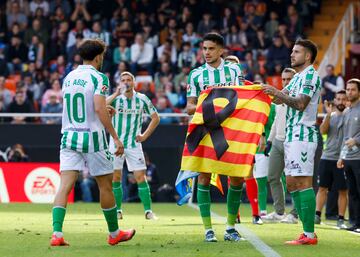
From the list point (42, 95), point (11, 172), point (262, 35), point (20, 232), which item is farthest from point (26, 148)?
point (20, 232)

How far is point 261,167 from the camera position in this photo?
17.8 m

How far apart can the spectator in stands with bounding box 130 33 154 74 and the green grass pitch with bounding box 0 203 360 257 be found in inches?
371

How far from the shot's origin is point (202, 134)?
41.2ft

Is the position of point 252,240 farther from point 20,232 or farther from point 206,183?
point 20,232

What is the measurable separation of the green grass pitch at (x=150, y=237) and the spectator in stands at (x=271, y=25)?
434 inches

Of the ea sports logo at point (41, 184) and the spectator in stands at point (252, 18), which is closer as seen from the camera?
the ea sports logo at point (41, 184)

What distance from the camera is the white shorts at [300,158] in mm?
12297

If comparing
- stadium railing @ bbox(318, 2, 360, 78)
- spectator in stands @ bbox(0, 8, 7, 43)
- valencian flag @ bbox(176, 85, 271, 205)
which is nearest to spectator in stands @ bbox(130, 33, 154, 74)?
spectator in stands @ bbox(0, 8, 7, 43)

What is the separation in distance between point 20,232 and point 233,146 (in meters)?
3.00

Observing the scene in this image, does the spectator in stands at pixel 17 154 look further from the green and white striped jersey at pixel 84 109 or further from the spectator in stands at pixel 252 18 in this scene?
the green and white striped jersey at pixel 84 109

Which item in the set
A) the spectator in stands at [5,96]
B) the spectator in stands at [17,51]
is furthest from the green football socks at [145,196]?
the spectator in stands at [17,51]

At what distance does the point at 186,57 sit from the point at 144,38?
1.61 meters

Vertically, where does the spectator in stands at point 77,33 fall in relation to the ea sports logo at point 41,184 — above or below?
above

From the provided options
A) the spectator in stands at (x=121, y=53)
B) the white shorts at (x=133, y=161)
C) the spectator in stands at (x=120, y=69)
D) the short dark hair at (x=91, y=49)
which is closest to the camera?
the short dark hair at (x=91, y=49)
